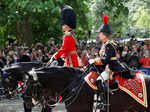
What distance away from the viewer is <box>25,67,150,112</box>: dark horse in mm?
7336

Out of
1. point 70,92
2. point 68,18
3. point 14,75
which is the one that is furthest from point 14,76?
point 68,18

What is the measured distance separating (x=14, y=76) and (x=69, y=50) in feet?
4.19

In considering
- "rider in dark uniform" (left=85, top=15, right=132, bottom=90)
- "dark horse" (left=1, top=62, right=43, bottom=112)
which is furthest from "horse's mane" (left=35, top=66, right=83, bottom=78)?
"dark horse" (left=1, top=62, right=43, bottom=112)

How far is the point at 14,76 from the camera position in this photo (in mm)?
8500

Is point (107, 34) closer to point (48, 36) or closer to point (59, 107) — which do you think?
point (59, 107)

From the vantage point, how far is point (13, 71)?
A: 845cm

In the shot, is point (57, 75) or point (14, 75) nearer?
point (57, 75)

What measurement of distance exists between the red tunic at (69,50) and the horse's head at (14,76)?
26.3 inches

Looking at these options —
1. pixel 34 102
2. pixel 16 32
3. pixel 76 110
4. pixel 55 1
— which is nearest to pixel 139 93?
pixel 76 110

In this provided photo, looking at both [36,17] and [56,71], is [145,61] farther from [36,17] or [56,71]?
[56,71]

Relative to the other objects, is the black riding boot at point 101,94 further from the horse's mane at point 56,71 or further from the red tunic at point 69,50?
the red tunic at point 69,50

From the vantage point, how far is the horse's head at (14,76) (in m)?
8.40

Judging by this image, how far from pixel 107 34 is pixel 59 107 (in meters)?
5.21

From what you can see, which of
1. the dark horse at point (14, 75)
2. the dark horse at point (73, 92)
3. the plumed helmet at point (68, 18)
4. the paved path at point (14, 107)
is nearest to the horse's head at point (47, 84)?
the dark horse at point (73, 92)
